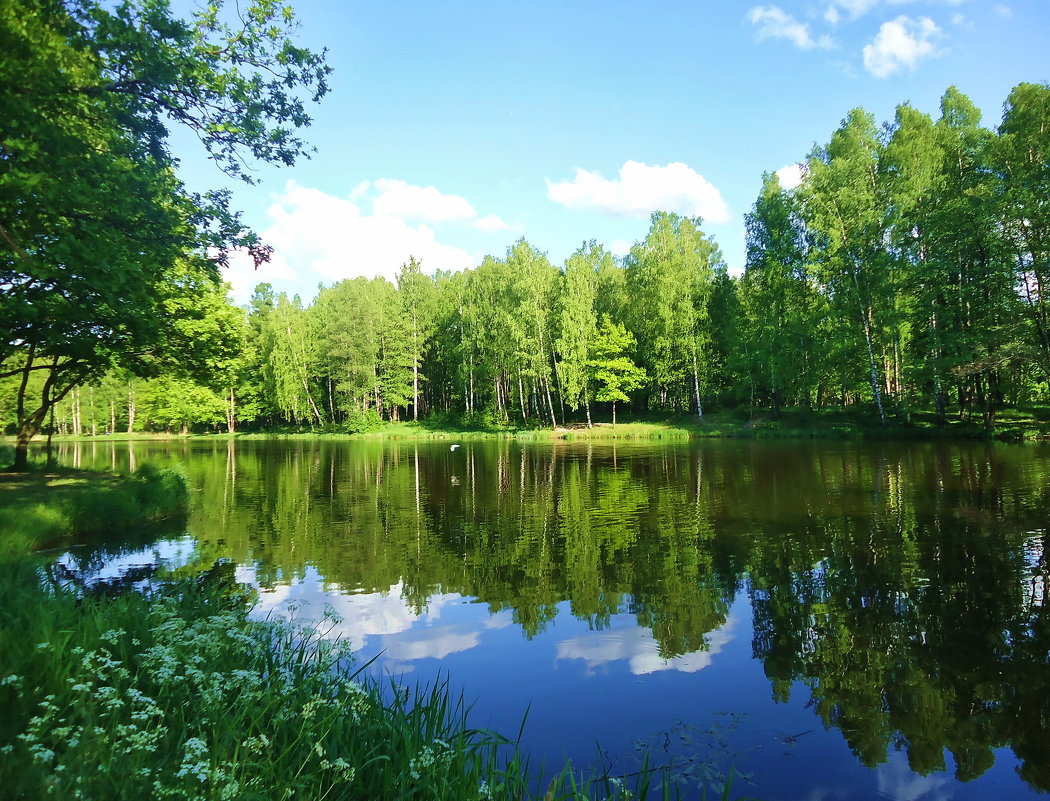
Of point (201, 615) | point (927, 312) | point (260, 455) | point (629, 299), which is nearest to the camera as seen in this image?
point (201, 615)

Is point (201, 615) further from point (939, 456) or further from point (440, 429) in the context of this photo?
point (440, 429)

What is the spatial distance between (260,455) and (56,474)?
28.0 metres

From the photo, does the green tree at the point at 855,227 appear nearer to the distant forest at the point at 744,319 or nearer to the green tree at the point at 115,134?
the distant forest at the point at 744,319

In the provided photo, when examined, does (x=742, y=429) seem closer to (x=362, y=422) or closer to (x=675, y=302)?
(x=675, y=302)

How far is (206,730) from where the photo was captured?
16.3 feet

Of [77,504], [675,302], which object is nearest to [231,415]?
[675,302]

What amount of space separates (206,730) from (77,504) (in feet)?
52.2

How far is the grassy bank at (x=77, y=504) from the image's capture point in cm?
1458

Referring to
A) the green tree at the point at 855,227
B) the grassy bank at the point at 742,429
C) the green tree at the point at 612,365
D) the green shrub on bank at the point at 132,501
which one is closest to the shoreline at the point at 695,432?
the grassy bank at the point at 742,429

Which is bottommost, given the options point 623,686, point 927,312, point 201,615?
point 623,686

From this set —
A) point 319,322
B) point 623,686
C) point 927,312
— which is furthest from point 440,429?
point 623,686

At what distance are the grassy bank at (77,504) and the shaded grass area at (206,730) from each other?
23.1ft

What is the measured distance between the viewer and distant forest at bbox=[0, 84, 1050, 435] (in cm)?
3653

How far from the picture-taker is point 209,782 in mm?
4016
